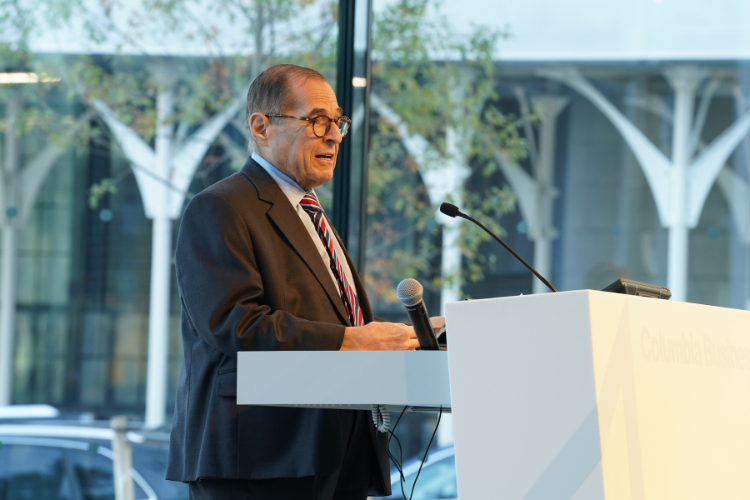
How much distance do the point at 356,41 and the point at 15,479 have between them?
2.55 m

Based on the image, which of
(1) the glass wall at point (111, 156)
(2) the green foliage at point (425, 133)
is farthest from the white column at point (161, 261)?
(2) the green foliage at point (425, 133)

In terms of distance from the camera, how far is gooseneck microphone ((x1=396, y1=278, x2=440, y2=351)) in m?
1.10

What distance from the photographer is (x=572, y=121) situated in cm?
465

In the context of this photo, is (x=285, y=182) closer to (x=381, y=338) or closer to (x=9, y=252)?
(x=381, y=338)

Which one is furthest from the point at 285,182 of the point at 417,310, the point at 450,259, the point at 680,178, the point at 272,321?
the point at 680,178

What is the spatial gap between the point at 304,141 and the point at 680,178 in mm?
3449

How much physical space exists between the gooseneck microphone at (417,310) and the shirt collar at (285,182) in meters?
0.55

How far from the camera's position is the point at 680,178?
446cm

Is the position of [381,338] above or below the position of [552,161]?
below

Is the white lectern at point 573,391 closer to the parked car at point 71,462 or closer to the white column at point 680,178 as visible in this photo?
the parked car at point 71,462

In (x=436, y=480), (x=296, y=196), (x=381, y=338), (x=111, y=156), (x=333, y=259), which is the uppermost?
(x=111, y=156)

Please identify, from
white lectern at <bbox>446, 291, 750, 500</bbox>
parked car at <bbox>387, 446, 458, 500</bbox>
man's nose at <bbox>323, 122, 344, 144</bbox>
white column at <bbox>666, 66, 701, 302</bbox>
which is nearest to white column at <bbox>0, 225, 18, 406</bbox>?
parked car at <bbox>387, 446, 458, 500</bbox>

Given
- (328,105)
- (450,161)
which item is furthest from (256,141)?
(450,161)

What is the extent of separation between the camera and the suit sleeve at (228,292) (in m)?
1.28
